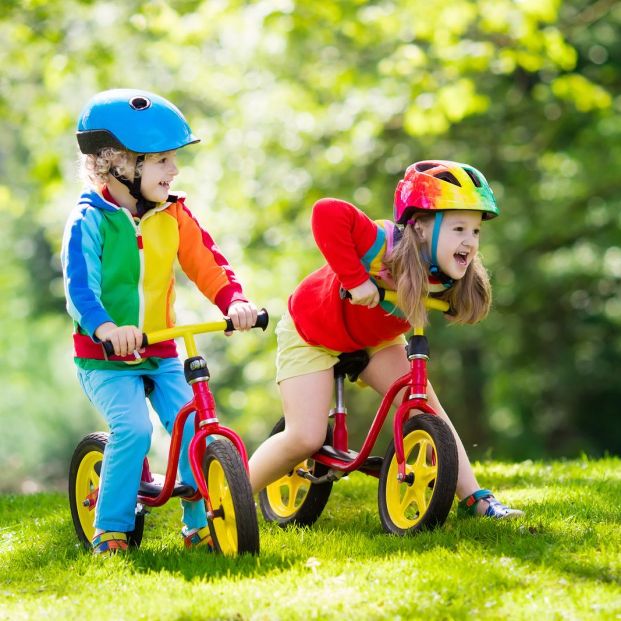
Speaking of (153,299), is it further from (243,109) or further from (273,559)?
(243,109)

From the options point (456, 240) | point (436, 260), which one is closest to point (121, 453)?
point (436, 260)

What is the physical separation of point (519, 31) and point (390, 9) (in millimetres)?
2167

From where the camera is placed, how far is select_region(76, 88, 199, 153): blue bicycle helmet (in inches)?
182

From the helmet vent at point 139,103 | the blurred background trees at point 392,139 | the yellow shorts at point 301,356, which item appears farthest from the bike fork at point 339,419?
the blurred background trees at point 392,139

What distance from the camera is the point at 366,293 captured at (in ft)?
15.7

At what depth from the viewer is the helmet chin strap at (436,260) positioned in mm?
4824

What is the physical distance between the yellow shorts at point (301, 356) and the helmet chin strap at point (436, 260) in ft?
1.77

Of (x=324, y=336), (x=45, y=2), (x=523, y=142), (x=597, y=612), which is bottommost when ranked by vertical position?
(x=597, y=612)

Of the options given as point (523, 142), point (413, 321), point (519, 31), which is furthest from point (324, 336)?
point (523, 142)

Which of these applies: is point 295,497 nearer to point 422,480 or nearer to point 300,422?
point 300,422

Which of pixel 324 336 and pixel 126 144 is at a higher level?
pixel 126 144

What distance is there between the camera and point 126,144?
181 inches

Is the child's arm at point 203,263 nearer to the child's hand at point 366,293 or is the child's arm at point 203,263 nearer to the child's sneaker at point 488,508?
the child's hand at point 366,293

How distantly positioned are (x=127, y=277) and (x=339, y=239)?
3.05 ft
